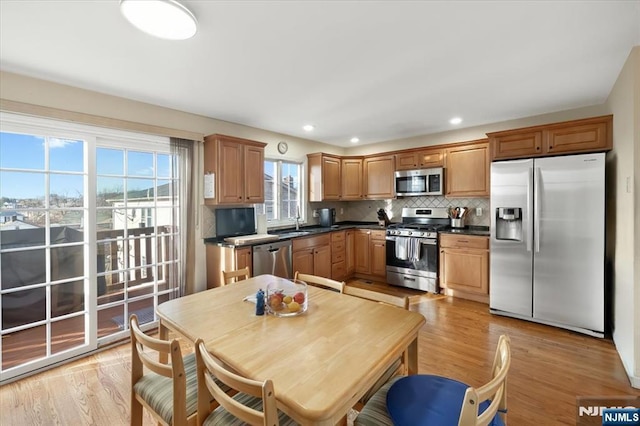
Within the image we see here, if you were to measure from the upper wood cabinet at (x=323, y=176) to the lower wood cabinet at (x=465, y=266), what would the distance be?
2.06m

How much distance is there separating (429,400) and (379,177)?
4242mm

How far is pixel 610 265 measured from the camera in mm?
2934

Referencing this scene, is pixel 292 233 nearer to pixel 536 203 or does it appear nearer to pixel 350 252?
pixel 350 252

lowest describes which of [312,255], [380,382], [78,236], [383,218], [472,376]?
[472,376]

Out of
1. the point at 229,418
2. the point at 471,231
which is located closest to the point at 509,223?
the point at 471,231

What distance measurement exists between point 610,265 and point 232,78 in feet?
13.7

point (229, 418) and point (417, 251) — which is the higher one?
point (417, 251)

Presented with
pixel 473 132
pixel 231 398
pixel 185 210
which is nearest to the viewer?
pixel 231 398

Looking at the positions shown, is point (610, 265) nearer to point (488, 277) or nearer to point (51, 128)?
point (488, 277)

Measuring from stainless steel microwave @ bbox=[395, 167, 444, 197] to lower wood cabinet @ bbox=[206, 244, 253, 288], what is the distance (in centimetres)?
281

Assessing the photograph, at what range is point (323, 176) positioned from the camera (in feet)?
16.6

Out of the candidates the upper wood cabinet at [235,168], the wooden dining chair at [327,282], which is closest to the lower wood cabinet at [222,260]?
the upper wood cabinet at [235,168]

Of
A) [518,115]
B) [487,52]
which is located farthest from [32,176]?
[518,115]

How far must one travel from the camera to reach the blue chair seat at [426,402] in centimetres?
113
